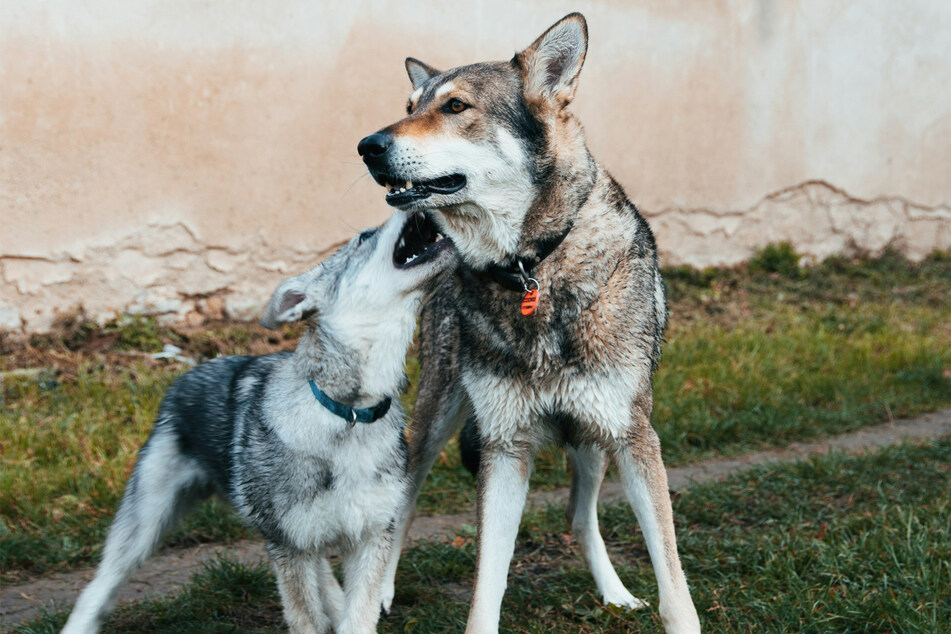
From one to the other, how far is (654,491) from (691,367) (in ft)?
10.7

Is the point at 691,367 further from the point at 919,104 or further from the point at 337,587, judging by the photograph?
the point at 919,104

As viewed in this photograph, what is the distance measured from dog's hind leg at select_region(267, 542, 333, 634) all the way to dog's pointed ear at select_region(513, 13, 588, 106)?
1.75m

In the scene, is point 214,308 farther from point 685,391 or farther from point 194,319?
point 685,391

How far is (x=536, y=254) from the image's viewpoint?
A: 9.82 feet

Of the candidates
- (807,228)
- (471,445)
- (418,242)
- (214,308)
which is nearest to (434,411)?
(471,445)

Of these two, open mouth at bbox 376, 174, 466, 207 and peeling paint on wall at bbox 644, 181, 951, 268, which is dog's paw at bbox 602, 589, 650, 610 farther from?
peeling paint on wall at bbox 644, 181, 951, 268

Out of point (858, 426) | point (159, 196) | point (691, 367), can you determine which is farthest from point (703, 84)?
point (159, 196)

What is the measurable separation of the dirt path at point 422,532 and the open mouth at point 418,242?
1.53 metres

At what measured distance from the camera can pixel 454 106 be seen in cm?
297

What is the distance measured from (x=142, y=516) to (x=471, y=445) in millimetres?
1229

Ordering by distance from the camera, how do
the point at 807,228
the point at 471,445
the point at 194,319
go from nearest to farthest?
the point at 471,445 → the point at 194,319 → the point at 807,228

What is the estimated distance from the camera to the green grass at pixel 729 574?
10.0ft

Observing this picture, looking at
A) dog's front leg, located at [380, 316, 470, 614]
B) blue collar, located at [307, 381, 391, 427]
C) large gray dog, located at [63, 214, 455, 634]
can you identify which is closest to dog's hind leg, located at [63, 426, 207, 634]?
large gray dog, located at [63, 214, 455, 634]

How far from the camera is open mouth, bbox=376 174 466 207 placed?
281 centimetres
